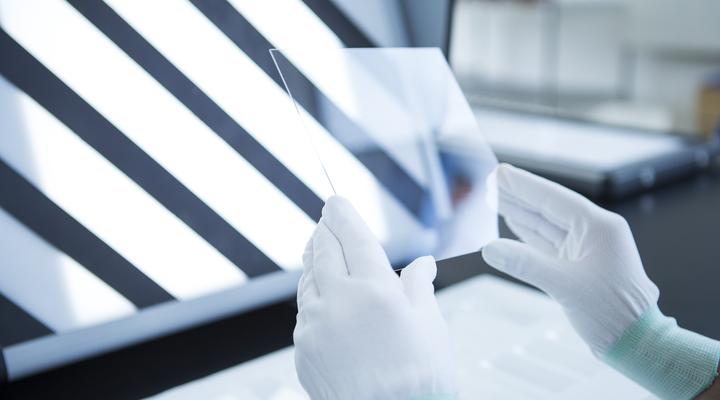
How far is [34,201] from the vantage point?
87cm

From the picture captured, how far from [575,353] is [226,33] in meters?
0.72

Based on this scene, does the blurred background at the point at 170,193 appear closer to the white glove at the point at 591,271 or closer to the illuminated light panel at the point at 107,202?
the illuminated light panel at the point at 107,202

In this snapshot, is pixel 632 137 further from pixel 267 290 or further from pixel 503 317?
pixel 267 290

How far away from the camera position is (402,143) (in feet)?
3.22

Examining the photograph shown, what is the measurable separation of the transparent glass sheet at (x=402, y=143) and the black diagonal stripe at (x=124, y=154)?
0.73 feet

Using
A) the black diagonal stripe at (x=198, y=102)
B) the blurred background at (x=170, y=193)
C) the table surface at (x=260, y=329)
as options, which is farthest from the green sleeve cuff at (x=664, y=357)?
the black diagonal stripe at (x=198, y=102)

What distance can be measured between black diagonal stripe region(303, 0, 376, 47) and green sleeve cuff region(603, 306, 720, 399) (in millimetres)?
672

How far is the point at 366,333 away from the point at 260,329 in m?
0.43

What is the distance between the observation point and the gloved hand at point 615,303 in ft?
2.68

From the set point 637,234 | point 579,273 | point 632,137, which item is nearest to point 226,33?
point 579,273

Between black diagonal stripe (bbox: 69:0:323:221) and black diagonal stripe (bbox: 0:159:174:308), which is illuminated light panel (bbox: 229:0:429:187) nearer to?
black diagonal stripe (bbox: 69:0:323:221)

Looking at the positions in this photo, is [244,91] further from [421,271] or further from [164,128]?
[421,271]

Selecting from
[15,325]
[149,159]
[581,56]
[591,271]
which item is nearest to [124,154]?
[149,159]

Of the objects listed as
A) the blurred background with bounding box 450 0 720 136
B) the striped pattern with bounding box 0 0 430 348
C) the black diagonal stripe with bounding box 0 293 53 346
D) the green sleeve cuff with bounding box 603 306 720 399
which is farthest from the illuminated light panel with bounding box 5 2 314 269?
the blurred background with bounding box 450 0 720 136
